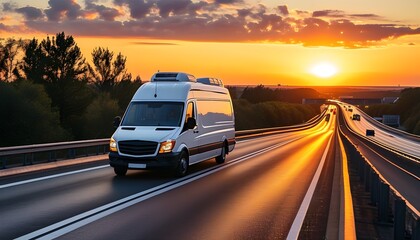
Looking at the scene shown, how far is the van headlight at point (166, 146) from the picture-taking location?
14.9m

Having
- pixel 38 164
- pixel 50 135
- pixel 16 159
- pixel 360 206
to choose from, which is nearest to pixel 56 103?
pixel 50 135

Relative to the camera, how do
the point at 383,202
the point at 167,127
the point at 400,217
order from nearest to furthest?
the point at 400,217
the point at 383,202
the point at 167,127

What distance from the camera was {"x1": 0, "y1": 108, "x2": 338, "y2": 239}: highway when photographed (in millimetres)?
8422

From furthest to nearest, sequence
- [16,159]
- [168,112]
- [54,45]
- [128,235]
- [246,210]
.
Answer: [54,45] → [16,159] → [168,112] → [246,210] → [128,235]

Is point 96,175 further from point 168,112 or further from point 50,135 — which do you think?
point 50,135

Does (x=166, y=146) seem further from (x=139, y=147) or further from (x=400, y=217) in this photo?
(x=400, y=217)

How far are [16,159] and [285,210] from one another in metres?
28.5

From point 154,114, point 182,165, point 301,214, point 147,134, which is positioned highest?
point 154,114

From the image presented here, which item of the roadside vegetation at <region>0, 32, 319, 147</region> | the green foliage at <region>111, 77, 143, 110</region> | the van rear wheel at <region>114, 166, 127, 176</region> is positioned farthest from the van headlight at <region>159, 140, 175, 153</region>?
the green foliage at <region>111, 77, 143, 110</region>

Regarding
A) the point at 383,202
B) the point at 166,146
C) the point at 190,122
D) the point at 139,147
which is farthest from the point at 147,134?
the point at 383,202

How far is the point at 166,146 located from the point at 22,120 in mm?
43790

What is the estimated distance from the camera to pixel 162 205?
35.7 ft

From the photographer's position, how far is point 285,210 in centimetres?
1069

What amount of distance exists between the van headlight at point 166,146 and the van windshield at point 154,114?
2.80ft
